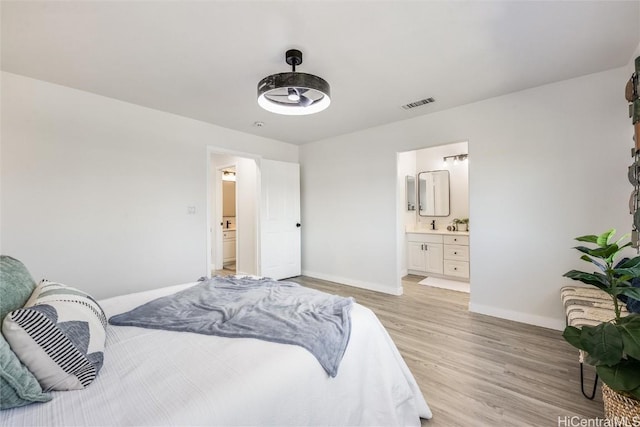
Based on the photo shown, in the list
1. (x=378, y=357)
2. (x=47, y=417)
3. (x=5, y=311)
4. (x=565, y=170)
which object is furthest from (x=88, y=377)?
(x=565, y=170)

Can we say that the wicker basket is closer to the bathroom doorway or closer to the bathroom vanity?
the bathroom doorway

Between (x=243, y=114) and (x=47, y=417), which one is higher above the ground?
(x=243, y=114)

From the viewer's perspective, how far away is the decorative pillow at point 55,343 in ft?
3.06

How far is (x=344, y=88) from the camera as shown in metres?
2.82

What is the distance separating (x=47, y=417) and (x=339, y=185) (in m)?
4.10

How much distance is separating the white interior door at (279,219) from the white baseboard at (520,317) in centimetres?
290

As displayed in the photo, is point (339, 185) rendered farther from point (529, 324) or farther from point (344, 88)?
point (529, 324)

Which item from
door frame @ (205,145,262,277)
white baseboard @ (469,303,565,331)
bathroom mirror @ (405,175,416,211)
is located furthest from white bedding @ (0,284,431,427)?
bathroom mirror @ (405,175,416,211)

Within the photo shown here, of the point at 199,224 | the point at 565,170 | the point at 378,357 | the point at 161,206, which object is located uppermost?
the point at 565,170

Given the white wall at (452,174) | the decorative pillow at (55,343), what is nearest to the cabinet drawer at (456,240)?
the white wall at (452,174)

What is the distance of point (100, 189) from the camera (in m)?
2.96

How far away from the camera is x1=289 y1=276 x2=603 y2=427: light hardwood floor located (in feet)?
5.42

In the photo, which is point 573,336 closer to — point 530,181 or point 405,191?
point 530,181

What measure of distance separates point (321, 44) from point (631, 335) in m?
2.37
